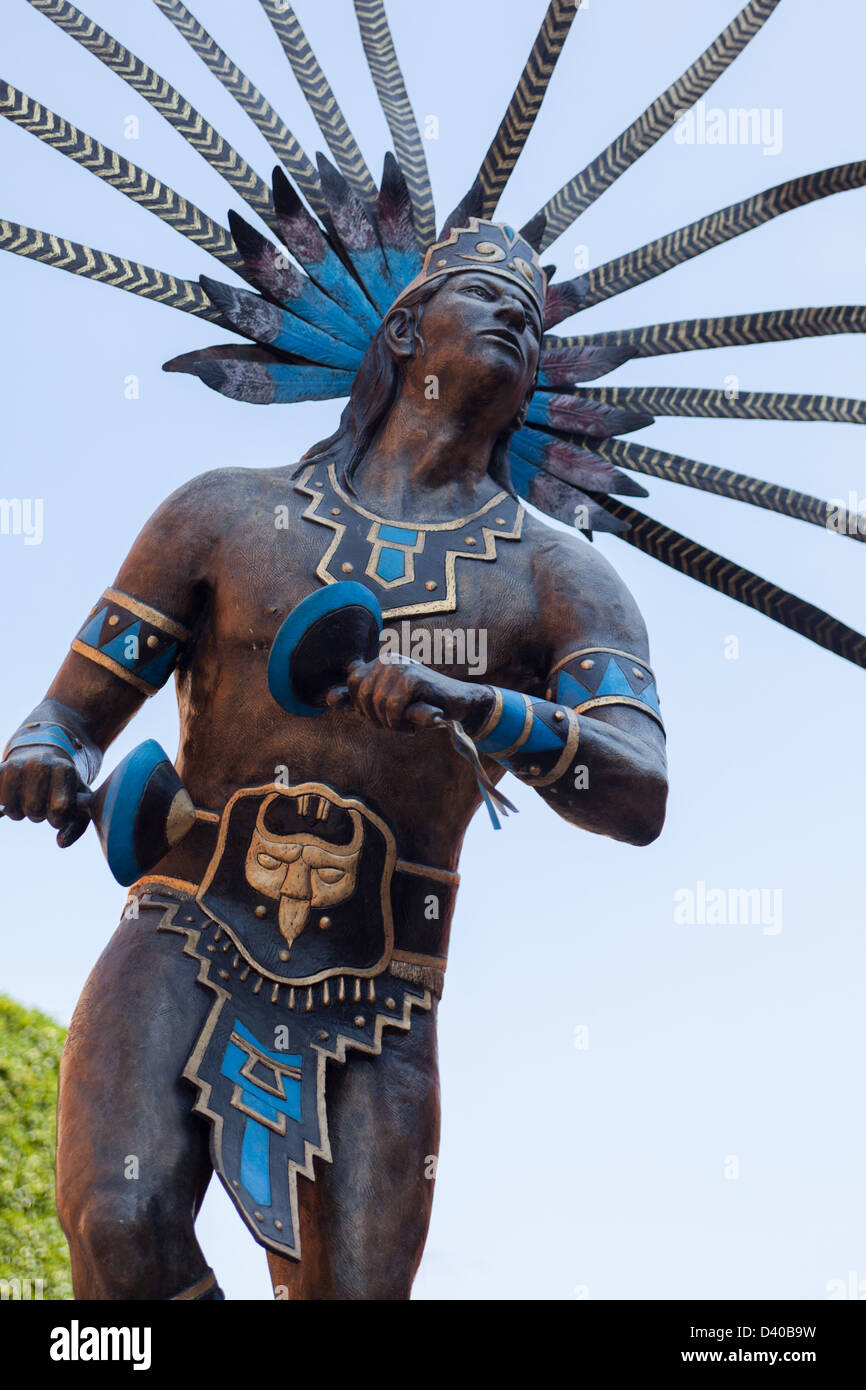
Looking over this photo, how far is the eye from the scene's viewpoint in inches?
205

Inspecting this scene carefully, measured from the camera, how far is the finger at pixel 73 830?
16.3 feet

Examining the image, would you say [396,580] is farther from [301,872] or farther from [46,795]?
[46,795]

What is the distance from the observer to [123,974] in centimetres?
505

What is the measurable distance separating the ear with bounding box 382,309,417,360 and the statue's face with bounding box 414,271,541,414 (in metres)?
0.05

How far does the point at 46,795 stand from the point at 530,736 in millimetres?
1270

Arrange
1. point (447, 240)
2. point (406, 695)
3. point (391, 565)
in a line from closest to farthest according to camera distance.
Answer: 1. point (406, 695)
2. point (391, 565)
3. point (447, 240)

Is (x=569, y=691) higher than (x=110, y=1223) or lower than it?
higher

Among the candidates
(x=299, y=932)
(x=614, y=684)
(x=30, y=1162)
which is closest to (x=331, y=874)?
(x=299, y=932)

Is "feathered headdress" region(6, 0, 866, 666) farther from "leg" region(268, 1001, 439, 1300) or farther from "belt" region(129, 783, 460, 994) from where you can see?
"leg" region(268, 1001, 439, 1300)

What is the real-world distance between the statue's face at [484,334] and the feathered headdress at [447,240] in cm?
25

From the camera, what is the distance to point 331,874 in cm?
520

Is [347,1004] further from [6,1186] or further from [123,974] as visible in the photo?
[6,1186]
